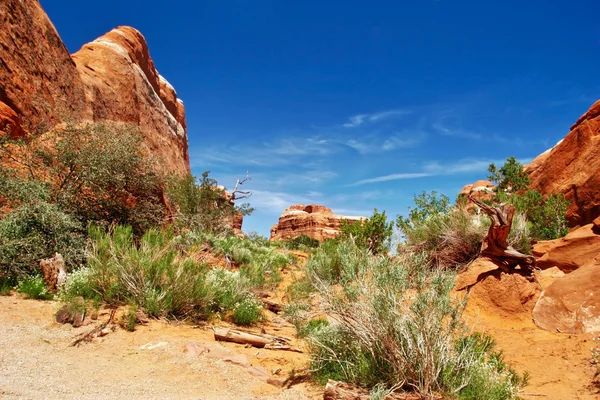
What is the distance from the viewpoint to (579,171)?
72.4 feet

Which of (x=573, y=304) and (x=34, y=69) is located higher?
(x=34, y=69)

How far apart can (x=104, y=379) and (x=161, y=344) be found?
4.01 ft

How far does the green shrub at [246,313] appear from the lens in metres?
7.30

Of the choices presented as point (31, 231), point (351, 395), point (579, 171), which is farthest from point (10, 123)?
point (579, 171)

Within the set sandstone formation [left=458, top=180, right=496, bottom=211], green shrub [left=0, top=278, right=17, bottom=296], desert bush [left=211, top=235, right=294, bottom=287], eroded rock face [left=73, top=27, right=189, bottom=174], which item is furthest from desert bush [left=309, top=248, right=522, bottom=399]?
eroded rock face [left=73, top=27, right=189, bottom=174]

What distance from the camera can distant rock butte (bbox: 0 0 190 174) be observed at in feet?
45.2

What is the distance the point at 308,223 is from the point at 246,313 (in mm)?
68764

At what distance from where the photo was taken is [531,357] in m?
5.91

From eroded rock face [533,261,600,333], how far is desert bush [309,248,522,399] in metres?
3.21

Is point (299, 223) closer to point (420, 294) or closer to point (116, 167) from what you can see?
point (116, 167)

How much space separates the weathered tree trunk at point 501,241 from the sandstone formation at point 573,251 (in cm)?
107

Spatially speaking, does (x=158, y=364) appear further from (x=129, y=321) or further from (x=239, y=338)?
(x=239, y=338)

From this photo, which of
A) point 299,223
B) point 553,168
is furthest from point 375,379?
point 299,223

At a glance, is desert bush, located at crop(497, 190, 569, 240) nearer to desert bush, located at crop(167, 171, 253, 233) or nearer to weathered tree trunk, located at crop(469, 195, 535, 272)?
weathered tree trunk, located at crop(469, 195, 535, 272)
